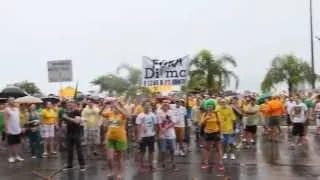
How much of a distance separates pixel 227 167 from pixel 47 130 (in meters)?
5.46

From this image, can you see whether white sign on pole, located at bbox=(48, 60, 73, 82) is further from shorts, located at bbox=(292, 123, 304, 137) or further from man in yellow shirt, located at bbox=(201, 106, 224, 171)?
man in yellow shirt, located at bbox=(201, 106, 224, 171)

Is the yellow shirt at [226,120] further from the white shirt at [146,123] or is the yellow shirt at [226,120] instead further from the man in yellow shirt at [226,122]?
the white shirt at [146,123]

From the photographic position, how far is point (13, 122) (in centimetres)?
1705

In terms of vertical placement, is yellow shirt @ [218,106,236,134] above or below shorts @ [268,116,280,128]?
above

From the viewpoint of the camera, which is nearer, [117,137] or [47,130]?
[117,137]

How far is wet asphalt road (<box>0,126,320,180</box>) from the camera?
44.7ft

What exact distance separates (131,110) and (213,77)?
26642mm

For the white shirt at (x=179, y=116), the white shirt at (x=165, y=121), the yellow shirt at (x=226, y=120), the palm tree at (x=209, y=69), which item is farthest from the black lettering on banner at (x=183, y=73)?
the palm tree at (x=209, y=69)

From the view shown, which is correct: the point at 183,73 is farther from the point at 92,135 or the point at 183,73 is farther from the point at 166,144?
the point at 166,144

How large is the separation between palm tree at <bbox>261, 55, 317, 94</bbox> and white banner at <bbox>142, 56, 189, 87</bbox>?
107 ft

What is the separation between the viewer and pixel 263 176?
13445mm

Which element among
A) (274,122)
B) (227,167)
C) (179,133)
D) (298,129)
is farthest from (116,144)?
(274,122)

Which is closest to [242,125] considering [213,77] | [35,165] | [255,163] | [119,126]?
[255,163]

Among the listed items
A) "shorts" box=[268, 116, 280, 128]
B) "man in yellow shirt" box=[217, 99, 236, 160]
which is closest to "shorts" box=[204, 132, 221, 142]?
"man in yellow shirt" box=[217, 99, 236, 160]
